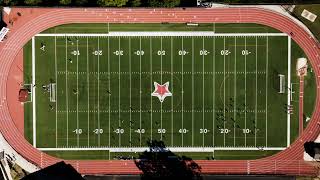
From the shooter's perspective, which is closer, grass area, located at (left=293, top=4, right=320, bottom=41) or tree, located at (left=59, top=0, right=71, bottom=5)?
tree, located at (left=59, top=0, right=71, bottom=5)

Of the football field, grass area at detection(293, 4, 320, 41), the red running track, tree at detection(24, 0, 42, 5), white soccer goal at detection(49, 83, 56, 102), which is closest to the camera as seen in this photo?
tree at detection(24, 0, 42, 5)

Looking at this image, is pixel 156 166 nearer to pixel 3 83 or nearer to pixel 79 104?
pixel 79 104

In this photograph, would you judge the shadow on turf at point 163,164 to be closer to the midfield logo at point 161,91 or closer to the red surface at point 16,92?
the midfield logo at point 161,91

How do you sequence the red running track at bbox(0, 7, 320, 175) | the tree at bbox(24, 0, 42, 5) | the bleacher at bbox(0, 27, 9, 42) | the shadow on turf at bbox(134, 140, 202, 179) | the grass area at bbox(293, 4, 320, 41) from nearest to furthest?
the tree at bbox(24, 0, 42, 5), the bleacher at bbox(0, 27, 9, 42), the grass area at bbox(293, 4, 320, 41), the red running track at bbox(0, 7, 320, 175), the shadow on turf at bbox(134, 140, 202, 179)

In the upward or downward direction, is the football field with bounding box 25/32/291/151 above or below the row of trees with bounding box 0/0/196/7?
below

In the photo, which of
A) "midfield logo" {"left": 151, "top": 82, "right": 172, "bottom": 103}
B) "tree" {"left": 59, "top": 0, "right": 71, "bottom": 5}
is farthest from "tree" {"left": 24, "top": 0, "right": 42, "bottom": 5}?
"midfield logo" {"left": 151, "top": 82, "right": 172, "bottom": 103}

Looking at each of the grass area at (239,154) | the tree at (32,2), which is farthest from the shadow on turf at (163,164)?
the tree at (32,2)

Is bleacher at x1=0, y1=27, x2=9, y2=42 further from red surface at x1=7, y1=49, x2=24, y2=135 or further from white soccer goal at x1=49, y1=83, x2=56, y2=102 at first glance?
white soccer goal at x1=49, y1=83, x2=56, y2=102
